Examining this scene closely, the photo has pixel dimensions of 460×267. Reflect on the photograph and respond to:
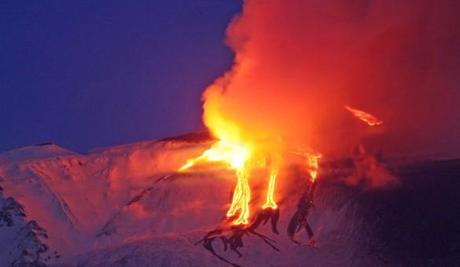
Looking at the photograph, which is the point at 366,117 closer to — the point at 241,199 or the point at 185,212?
the point at 241,199

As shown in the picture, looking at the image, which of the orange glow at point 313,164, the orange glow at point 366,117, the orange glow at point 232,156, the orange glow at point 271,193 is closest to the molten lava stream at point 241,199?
the orange glow at point 232,156

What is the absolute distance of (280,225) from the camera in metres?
100

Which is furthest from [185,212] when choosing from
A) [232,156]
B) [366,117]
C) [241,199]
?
[366,117]

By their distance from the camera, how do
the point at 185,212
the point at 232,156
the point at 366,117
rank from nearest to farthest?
the point at 185,212 → the point at 232,156 → the point at 366,117

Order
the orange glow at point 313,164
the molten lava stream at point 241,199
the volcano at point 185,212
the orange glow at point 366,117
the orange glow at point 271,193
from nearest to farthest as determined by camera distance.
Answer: the volcano at point 185,212, the molten lava stream at point 241,199, the orange glow at point 271,193, the orange glow at point 313,164, the orange glow at point 366,117

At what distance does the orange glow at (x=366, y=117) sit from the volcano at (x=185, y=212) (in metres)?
7.96

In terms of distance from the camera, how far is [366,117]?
385ft

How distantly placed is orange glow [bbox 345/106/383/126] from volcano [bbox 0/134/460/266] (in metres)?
7.96

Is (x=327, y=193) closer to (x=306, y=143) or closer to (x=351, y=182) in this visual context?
(x=351, y=182)

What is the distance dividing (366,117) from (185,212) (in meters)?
21.4

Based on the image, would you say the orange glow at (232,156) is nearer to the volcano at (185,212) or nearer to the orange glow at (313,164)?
the volcano at (185,212)

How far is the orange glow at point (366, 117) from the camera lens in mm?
116500

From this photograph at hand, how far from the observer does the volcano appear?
9594 centimetres

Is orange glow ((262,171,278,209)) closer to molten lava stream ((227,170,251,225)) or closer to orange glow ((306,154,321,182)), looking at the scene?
molten lava stream ((227,170,251,225))
